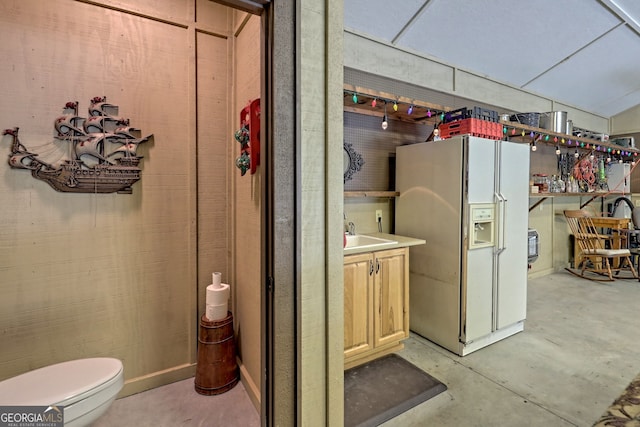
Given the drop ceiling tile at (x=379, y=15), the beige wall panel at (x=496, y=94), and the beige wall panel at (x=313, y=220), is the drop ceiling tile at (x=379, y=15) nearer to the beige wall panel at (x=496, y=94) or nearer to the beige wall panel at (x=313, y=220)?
Result: the beige wall panel at (x=496, y=94)

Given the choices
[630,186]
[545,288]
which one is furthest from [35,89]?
[630,186]

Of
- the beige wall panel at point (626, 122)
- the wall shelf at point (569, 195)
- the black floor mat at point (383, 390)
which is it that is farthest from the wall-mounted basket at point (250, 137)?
the beige wall panel at point (626, 122)

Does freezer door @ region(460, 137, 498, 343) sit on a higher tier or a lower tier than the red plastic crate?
lower

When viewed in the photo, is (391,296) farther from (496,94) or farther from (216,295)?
(496,94)

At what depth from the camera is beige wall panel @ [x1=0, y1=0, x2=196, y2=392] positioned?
1.74 metres

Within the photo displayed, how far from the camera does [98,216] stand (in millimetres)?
1963

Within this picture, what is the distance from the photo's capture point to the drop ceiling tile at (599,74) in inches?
148

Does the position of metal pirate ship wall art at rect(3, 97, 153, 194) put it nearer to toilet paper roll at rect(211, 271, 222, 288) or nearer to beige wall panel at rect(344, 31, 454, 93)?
toilet paper roll at rect(211, 271, 222, 288)

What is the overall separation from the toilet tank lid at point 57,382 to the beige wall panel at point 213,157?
0.75 metres

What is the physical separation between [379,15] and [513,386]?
3.25m

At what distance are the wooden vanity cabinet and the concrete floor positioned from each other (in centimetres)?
35

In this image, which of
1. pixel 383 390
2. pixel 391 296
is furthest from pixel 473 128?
pixel 383 390

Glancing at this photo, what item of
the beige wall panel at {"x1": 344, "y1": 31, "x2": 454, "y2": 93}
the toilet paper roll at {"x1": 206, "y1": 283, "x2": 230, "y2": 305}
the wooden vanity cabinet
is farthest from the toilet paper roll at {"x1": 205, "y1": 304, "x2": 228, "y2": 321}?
the beige wall panel at {"x1": 344, "y1": 31, "x2": 454, "y2": 93}

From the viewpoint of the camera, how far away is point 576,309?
3.62m
